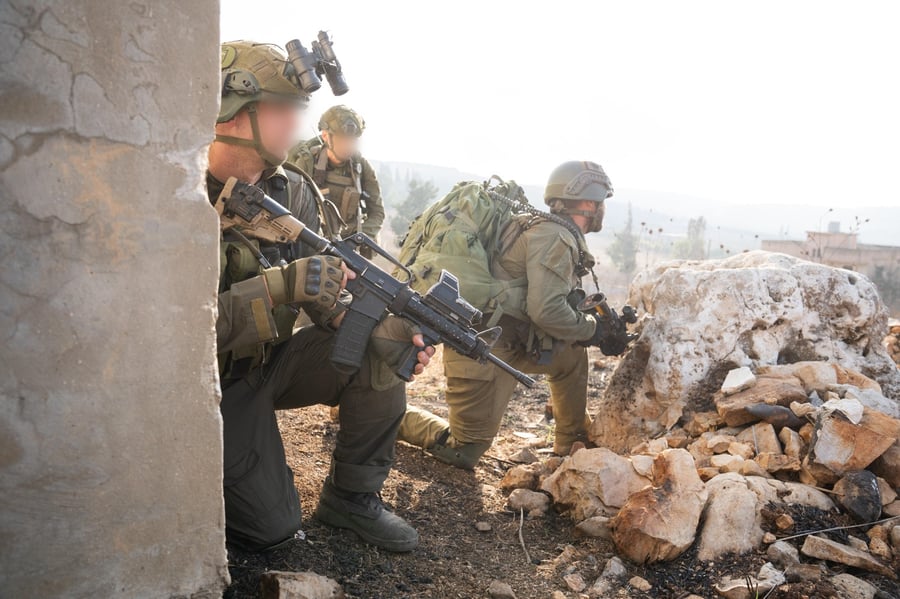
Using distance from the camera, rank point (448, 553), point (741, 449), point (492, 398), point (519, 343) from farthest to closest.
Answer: point (519, 343)
point (492, 398)
point (741, 449)
point (448, 553)

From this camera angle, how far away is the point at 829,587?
99.7 inches

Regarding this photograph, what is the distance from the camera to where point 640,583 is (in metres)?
2.72

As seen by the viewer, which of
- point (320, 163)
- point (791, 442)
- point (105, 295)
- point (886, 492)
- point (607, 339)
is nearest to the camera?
point (105, 295)

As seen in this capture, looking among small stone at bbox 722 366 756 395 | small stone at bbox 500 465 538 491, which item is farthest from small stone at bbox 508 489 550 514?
small stone at bbox 722 366 756 395

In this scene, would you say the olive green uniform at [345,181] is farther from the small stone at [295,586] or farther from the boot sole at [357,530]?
the small stone at [295,586]

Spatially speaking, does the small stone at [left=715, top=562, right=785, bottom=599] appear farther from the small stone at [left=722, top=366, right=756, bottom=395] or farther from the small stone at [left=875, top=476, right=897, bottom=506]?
the small stone at [left=722, top=366, right=756, bottom=395]

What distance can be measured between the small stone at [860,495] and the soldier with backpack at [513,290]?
1.67 meters

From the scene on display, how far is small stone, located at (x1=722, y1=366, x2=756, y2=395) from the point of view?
4008 millimetres

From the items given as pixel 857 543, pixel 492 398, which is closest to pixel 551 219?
pixel 492 398

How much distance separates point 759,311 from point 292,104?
318 cm

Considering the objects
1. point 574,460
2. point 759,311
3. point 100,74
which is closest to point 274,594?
point 100,74

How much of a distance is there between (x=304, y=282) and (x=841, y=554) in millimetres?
2276

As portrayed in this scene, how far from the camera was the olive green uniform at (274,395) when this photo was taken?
2.43m

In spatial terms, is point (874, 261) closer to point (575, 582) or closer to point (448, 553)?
point (575, 582)
